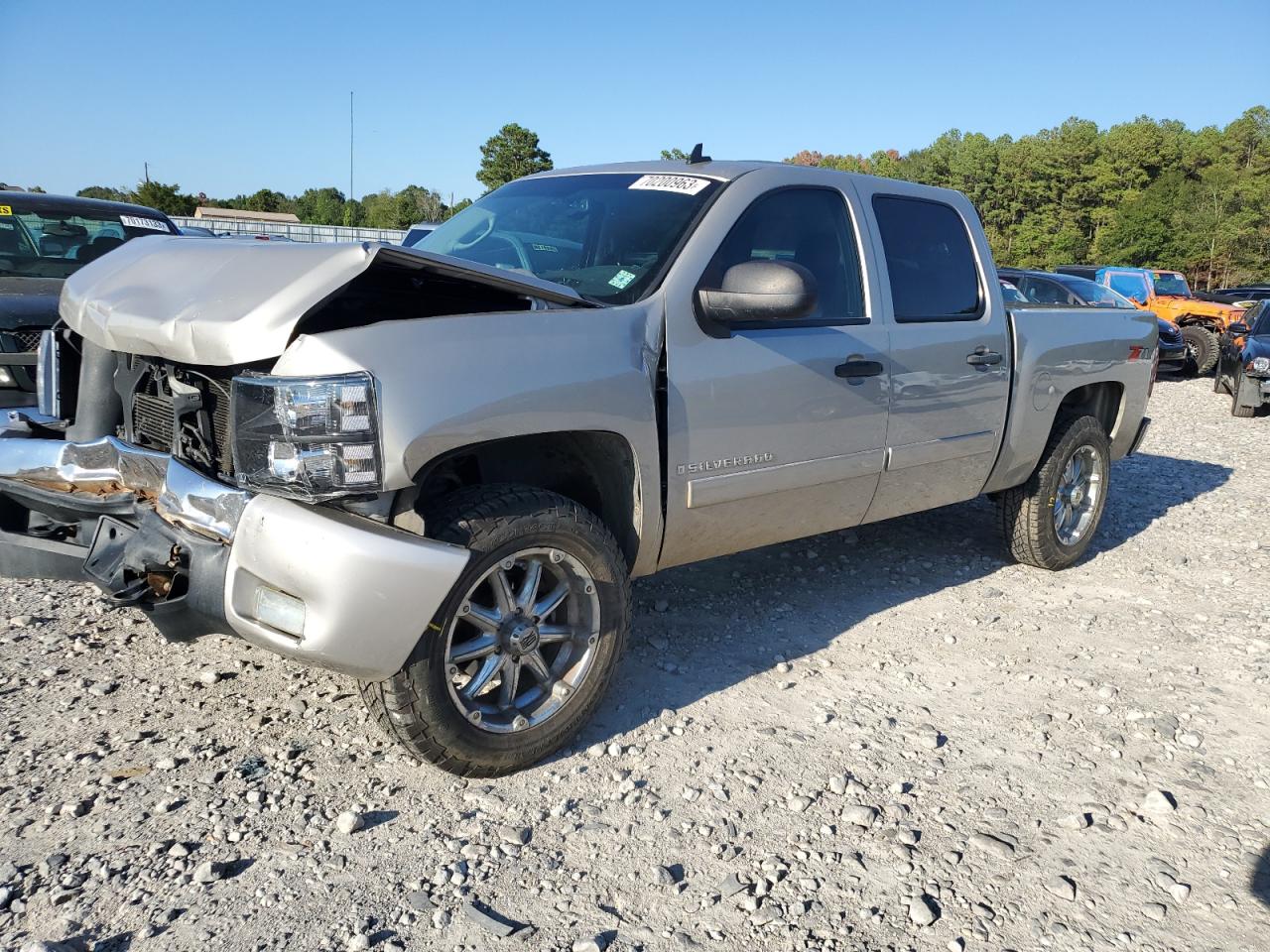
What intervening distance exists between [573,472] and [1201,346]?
1698cm

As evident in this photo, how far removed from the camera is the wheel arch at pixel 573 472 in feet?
10.3

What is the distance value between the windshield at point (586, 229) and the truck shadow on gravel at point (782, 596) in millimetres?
1457

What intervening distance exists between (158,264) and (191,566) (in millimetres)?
1059

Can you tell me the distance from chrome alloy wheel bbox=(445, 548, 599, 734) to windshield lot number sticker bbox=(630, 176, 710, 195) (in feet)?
4.98

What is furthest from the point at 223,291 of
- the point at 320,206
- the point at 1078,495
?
the point at 320,206

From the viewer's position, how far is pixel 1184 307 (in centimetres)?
1805

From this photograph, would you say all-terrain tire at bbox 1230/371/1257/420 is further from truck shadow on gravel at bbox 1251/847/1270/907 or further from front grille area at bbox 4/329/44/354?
front grille area at bbox 4/329/44/354

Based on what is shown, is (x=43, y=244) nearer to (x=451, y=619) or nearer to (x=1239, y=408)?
(x=451, y=619)

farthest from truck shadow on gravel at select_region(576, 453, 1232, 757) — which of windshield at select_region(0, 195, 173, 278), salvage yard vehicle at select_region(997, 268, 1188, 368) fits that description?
salvage yard vehicle at select_region(997, 268, 1188, 368)

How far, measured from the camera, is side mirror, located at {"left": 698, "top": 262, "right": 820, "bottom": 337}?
10.5 feet

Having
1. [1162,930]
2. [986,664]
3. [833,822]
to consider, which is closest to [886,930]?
[833,822]

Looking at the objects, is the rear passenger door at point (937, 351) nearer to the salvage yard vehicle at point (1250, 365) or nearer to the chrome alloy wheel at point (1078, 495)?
the chrome alloy wheel at point (1078, 495)

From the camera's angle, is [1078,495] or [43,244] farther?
[43,244]

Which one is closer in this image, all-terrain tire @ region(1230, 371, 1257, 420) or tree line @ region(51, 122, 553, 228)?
all-terrain tire @ region(1230, 371, 1257, 420)
